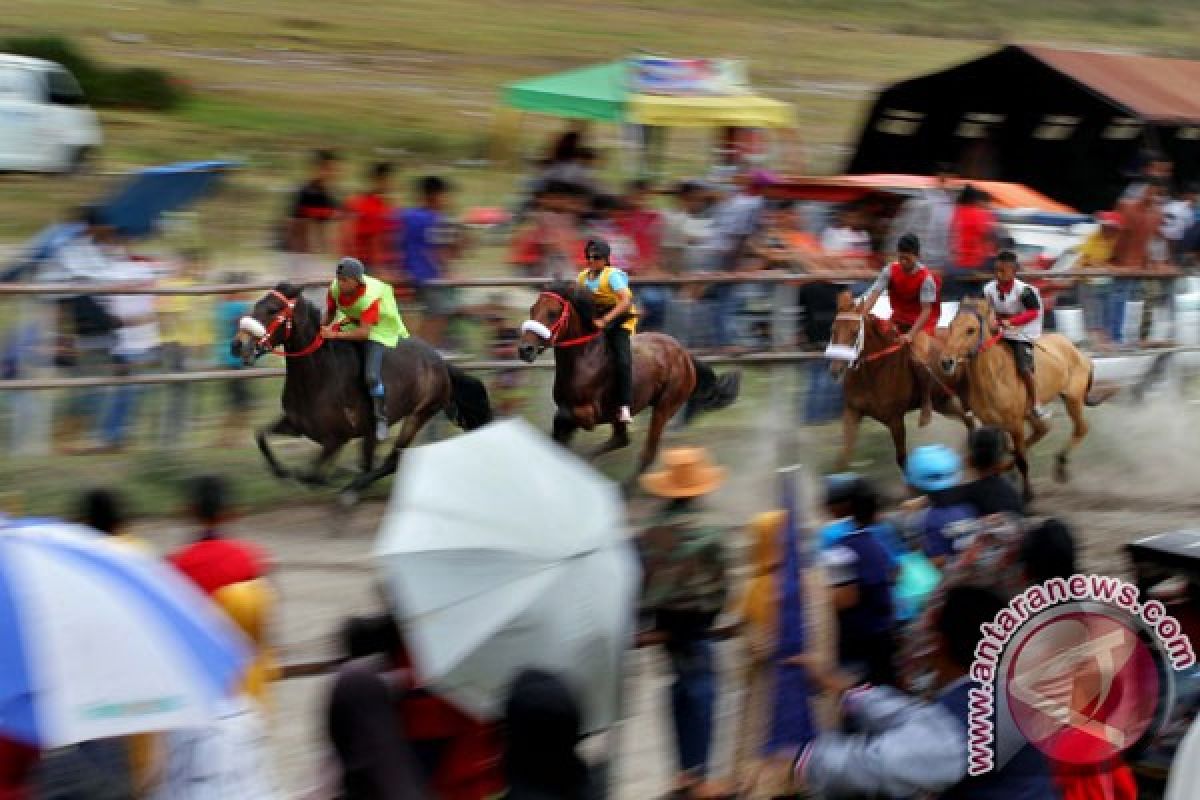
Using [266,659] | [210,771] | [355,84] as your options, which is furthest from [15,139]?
[210,771]

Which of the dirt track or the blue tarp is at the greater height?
the blue tarp

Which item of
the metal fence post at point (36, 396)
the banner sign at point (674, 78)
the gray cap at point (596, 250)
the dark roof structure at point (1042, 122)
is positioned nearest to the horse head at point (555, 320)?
the gray cap at point (596, 250)

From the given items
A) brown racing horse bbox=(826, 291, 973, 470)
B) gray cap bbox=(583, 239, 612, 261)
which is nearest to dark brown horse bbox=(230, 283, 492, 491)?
gray cap bbox=(583, 239, 612, 261)

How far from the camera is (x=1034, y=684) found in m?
5.70

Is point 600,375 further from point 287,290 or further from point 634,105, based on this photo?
point 634,105

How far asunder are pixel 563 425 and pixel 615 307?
0.92 m

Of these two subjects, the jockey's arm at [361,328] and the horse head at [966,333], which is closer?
the jockey's arm at [361,328]

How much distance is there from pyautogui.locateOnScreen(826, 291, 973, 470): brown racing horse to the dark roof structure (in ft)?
33.1

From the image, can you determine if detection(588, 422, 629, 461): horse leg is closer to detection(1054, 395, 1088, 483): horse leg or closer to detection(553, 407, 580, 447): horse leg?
detection(553, 407, 580, 447): horse leg

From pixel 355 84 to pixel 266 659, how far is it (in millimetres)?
32604

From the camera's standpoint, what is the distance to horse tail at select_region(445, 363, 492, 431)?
14375mm

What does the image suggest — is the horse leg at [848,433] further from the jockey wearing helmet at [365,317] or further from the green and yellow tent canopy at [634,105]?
the green and yellow tent canopy at [634,105]

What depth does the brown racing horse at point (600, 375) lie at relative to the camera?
1392 cm

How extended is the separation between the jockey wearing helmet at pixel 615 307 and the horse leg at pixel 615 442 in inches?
11.9
